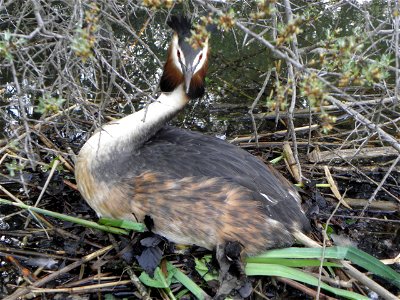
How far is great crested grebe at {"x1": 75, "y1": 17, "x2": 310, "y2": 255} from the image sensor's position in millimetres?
3557

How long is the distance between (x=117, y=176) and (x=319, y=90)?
1.88 metres

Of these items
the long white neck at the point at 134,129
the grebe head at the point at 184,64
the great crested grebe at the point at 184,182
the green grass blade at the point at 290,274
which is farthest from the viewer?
the long white neck at the point at 134,129

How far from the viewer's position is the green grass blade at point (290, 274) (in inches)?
129

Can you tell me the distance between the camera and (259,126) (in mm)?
5273

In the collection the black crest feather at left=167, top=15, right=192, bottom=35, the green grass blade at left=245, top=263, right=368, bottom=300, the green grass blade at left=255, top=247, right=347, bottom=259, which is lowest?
the green grass blade at left=245, top=263, right=368, bottom=300

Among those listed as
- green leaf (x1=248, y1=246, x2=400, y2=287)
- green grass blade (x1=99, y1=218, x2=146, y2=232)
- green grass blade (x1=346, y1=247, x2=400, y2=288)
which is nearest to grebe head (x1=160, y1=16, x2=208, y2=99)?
green grass blade (x1=99, y1=218, x2=146, y2=232)

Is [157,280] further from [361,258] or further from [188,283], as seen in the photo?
[361,258]

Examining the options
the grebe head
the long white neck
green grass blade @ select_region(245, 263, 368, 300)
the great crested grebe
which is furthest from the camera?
the long white neck

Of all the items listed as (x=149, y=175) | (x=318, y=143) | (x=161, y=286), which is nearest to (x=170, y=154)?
(x=149, y=175)

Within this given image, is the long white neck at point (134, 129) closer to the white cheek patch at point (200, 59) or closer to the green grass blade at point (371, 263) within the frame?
the white cheek patch at point (200, 59)

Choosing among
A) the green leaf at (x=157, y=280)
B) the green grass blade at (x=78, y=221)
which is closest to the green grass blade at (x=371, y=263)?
the green leaf at (x=157, y=280)

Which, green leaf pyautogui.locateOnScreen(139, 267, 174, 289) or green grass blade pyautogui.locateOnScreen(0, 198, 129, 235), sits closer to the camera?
green leaf pyautogui.locateOnScreen(139, 267, 174, 289)

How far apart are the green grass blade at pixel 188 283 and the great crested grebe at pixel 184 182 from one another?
0.22m

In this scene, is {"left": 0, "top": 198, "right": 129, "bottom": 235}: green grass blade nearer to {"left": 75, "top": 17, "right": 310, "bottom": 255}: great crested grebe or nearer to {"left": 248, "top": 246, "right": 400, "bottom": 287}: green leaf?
{"left": 75, "top": 17, "right": 310, "bottom": 255}: great crested grebe
